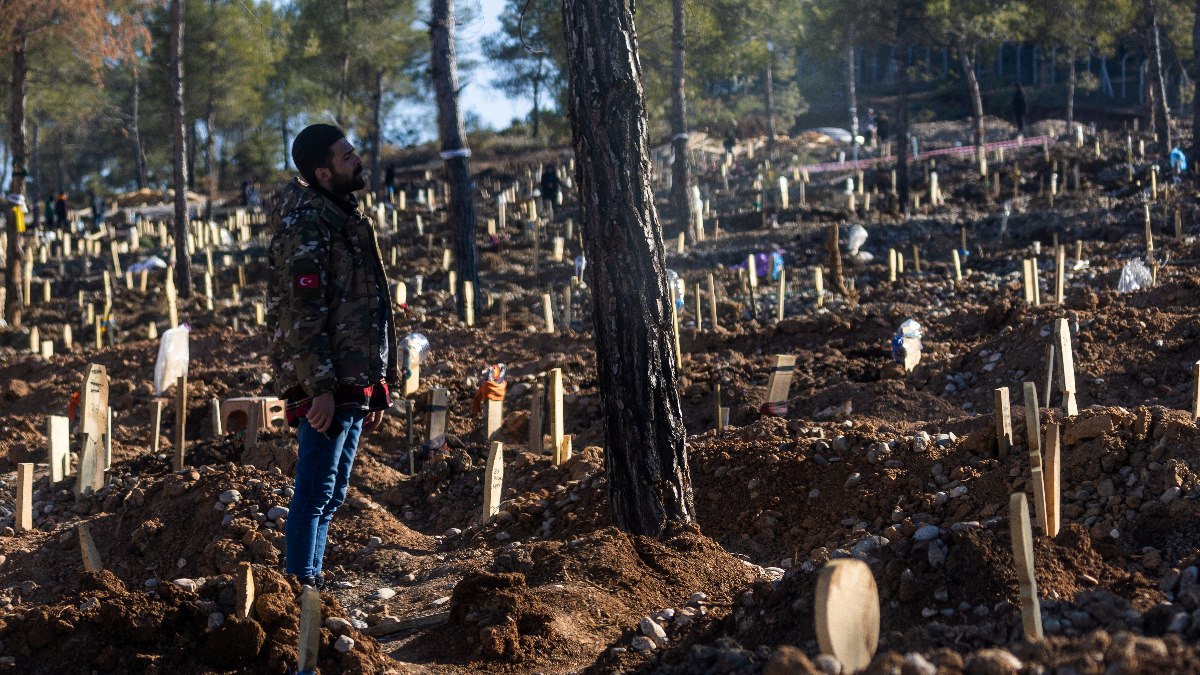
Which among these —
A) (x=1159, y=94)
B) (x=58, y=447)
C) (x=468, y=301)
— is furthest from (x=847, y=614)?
(x=1159, y=94)

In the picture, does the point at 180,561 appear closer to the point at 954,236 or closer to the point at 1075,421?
the point at 1075,421

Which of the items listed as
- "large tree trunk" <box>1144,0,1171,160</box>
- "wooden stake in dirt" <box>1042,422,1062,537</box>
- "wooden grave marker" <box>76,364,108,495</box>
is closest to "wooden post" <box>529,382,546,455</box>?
"wooden grave marker" <box>76,364,108,495</box>

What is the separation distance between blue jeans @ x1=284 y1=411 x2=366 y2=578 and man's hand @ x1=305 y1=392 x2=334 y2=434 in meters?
0.07

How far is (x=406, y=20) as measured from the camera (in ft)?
115

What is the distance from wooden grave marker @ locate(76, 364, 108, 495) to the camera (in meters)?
7.01

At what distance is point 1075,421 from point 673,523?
1724 mm

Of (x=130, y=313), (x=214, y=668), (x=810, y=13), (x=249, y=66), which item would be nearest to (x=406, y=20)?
(x=249, y=66)

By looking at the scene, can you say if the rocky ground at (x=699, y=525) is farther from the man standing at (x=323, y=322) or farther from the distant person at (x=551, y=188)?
the distant person at (x=551, y=188)

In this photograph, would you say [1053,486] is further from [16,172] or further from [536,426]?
[16,172]

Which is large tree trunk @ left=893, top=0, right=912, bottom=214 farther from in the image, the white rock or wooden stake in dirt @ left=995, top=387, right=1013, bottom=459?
the white rock

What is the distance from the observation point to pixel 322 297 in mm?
4195

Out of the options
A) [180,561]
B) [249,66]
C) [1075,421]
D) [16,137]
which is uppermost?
[249,66]

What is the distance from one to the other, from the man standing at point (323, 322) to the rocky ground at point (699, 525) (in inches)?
17.5

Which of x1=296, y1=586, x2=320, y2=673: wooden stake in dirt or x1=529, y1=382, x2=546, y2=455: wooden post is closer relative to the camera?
x1=296, y1=586, x2=320, y2=673: wooden stake in dirt
